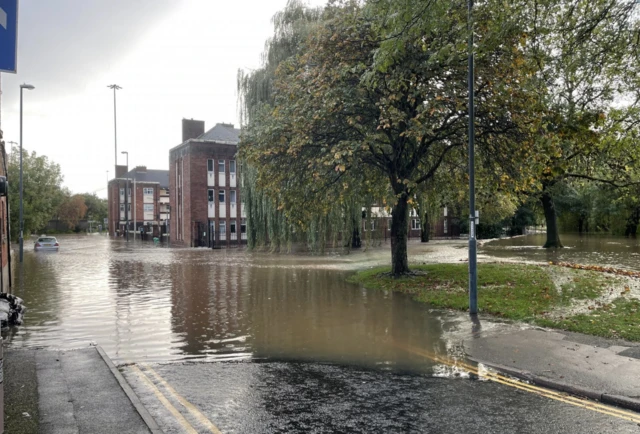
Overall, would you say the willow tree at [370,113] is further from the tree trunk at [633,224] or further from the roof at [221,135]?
the tree trunk at [633,224]

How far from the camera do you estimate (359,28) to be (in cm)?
1608

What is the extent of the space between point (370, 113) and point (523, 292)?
23.7 ft

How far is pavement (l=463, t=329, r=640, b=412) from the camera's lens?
21.3ft

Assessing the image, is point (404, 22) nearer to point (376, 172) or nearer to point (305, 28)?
point (376, 172)

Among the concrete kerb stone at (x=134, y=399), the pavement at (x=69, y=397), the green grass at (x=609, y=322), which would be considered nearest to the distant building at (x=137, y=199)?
the pavement at (x=69, y=397)

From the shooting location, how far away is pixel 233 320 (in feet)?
39.7

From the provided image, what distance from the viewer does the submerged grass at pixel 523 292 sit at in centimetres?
1019

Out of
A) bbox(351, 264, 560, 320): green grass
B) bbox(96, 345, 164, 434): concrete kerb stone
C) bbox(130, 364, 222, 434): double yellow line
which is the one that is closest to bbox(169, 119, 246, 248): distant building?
bbox(351, 264, 560, 320): green grass

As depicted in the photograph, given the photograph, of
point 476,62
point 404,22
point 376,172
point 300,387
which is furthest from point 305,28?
point 300,387

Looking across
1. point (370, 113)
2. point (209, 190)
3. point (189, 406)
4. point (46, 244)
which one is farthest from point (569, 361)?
point (46, 244)

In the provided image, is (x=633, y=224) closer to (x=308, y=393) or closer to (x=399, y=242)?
(x=399, y=242)

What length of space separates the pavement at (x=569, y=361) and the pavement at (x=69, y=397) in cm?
527

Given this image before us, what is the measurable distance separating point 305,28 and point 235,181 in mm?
24290

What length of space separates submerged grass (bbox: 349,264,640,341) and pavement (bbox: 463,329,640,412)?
0.84 meters
